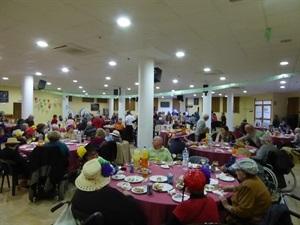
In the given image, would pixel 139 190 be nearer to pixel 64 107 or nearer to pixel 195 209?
pixel 195 209

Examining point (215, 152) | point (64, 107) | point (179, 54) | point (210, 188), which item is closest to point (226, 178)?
point (210, 188)

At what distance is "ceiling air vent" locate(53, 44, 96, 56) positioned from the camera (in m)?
5.17

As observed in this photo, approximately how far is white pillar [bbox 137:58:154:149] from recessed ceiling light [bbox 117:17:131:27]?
2235 millimetres

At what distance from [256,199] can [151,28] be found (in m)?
3.05

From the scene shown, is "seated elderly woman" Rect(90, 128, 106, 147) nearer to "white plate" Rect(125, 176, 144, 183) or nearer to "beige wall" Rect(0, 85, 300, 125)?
"white plate" Rect(125, 176, 144, 183)

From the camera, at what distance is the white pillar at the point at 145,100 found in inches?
237

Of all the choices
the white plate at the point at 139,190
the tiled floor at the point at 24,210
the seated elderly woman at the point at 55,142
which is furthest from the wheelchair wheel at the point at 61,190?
the white plate at the point at 139,190

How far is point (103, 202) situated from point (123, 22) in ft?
9.43

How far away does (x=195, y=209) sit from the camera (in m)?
1.72

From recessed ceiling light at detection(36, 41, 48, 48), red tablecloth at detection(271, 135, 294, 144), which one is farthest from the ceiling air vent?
red tablecloth at detection(271, 135, 294, 144)

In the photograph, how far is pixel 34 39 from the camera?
471 centimetres

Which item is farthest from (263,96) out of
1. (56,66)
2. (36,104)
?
(36,104)

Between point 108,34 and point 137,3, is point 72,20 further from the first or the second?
point 137,3

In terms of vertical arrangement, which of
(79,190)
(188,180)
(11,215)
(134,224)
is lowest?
(11,215)
